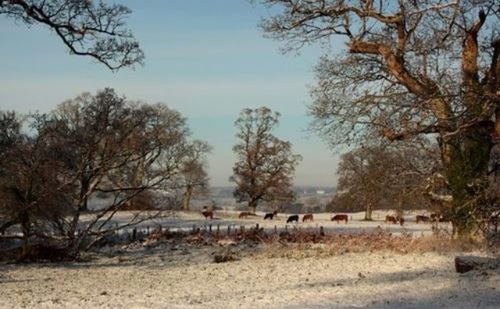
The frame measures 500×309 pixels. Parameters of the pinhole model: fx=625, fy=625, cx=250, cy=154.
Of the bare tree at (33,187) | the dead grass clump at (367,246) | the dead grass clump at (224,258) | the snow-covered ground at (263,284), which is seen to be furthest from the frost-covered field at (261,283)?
the bare tree at (33,187)

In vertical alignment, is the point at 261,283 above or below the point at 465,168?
below

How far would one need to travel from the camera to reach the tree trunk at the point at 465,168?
19.2 m

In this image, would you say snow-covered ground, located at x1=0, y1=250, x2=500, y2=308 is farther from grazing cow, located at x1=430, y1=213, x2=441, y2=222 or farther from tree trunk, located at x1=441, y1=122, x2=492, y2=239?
grazing cow, located at x1=430, y1=213, x2=441, y2=222

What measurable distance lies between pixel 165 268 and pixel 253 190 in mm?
44899

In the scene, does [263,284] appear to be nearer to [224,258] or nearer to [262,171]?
[224,258]

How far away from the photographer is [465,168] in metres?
19.9

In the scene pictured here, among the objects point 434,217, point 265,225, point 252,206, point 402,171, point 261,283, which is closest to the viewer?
point 261,283

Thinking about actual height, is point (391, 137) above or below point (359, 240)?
above

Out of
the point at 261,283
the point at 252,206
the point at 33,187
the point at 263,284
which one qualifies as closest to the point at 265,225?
the point at 33,187

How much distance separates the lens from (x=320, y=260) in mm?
18656

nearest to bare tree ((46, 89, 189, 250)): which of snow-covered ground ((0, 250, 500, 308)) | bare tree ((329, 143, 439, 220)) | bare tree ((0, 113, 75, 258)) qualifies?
bare tree ((0, 113, 75, 258))

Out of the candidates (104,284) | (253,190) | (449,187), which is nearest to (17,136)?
(104,284)

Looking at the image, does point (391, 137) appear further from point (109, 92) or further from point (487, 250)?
point (109, 92)

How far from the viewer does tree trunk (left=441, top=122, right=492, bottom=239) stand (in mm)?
19234
